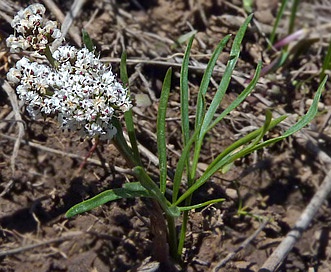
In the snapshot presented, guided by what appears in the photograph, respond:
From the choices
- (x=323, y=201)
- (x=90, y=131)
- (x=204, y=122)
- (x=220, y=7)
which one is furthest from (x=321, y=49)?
(x=90, y=131)

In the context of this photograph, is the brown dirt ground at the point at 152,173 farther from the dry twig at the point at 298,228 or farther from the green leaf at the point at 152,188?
the green leaf at the point at 152,188

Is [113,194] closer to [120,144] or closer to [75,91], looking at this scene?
[120,144]

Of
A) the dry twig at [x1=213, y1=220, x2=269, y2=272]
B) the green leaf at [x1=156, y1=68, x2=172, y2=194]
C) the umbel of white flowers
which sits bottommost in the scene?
the dry twig at [x1=213, y1=220, x2=269, y2=272]

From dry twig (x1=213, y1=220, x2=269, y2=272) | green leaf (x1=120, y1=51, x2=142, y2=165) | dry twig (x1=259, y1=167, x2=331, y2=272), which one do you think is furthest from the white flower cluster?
dry twig (x1=259, y1=167, x2=331, y2=272)

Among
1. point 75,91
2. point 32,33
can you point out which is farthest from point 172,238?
point 32,33

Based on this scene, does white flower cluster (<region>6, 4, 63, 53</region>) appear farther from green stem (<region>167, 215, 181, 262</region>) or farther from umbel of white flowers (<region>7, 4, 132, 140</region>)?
green stem (<region>167, 215, 181, 262</region>)

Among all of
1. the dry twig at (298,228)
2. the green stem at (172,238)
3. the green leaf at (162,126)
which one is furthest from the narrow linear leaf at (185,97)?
the dry twig at (298,228)

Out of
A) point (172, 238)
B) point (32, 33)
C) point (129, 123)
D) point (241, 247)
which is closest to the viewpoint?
point (32, 33)
